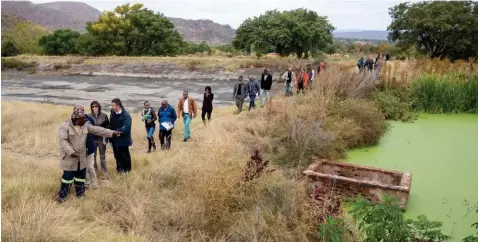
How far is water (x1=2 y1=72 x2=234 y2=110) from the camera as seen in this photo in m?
22.0

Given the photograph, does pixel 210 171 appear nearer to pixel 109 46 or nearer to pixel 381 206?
pixel 381 206

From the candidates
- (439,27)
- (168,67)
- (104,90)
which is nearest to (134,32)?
(168,67)

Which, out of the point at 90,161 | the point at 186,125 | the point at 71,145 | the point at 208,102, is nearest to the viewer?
the point at 71,145

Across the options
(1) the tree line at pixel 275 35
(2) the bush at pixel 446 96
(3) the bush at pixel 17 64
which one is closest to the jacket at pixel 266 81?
(2) the bush at pixel 446 96

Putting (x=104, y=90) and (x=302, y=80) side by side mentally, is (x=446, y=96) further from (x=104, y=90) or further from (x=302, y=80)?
(x=104, y=90)

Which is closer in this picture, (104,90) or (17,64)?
(104,90)

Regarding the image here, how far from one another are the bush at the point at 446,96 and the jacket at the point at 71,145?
12.8 meters

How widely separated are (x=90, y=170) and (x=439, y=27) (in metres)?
32.5

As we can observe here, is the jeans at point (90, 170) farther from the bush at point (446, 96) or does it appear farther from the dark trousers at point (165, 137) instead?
the bush at point (446, 96)

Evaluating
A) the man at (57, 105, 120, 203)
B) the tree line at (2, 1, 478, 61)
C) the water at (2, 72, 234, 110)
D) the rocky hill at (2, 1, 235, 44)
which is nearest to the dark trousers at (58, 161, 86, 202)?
the man at (57, 105, 120, 203)

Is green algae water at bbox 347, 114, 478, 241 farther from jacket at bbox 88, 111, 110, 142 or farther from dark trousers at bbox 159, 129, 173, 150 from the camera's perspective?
jacket at bbox 88, 111, 110, 142

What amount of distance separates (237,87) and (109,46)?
39.3 m

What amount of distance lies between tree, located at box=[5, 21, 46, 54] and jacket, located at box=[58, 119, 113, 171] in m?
54.1

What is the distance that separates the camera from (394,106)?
47.0ft
